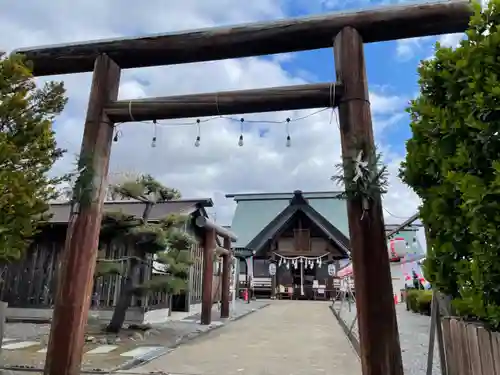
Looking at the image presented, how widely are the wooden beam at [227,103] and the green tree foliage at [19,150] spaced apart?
3.13 feet

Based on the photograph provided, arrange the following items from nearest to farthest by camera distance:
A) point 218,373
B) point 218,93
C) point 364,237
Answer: point 364,237 < point 218,93 < point 218,373

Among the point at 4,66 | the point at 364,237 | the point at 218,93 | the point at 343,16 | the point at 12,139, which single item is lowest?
the point at 364,237

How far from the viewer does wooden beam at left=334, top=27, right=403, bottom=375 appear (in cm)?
288

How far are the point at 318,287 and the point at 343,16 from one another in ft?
58.9

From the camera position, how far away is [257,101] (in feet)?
12.0

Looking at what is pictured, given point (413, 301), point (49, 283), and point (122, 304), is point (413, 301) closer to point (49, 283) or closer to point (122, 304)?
point (122, 304)

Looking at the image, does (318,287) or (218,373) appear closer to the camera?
(218,373)

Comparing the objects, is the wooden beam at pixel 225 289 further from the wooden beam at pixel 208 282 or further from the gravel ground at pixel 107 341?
the wooden beam at pixel 208 282

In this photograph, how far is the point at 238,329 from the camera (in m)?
8.45

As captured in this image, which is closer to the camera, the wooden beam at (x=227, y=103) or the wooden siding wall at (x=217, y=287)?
the wooden beam at (x=227, y=103)

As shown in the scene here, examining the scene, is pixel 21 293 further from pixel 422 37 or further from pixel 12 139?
pixel 422 37

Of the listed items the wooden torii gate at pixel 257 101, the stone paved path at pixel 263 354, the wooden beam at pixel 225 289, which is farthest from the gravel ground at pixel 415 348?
the wooden beam at pixel 225 289

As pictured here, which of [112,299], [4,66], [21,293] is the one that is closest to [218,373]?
[4,66]

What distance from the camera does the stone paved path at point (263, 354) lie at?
4.64 metres
